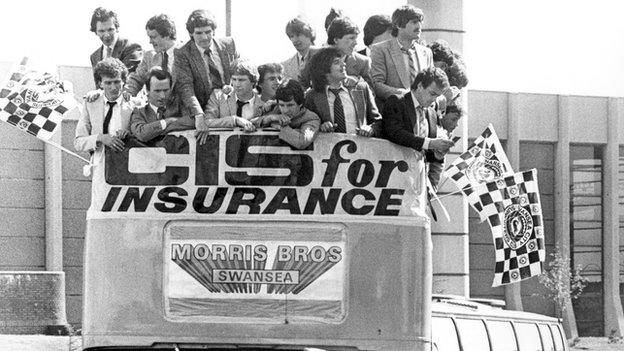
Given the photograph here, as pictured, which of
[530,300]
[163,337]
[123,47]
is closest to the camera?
[163,337]

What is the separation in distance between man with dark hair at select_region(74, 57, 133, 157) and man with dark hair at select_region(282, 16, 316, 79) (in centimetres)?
128

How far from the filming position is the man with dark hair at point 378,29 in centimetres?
1242

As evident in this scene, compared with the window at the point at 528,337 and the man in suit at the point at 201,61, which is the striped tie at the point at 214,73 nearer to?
the man in suit at the point at 201,61

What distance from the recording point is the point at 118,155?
10.8 meters

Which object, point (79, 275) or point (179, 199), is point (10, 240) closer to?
point (79, 275)

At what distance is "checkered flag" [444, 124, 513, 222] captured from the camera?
768 inches

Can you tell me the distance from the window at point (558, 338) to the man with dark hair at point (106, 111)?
718cm

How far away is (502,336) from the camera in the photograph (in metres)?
15.0

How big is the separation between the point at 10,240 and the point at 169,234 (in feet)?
108

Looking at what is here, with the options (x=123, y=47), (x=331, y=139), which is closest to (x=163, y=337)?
(x=331, y=139)

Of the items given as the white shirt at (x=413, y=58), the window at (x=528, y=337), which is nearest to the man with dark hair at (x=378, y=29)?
the white shirt at (x=413, y=58)

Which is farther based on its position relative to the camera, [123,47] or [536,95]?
[536,95]

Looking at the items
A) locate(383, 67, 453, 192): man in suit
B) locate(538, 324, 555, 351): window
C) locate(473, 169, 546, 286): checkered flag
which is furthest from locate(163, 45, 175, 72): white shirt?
locate(473, 169, 546, 286): checkered flag

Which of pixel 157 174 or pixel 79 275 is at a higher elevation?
Answer: pixel 157 174
